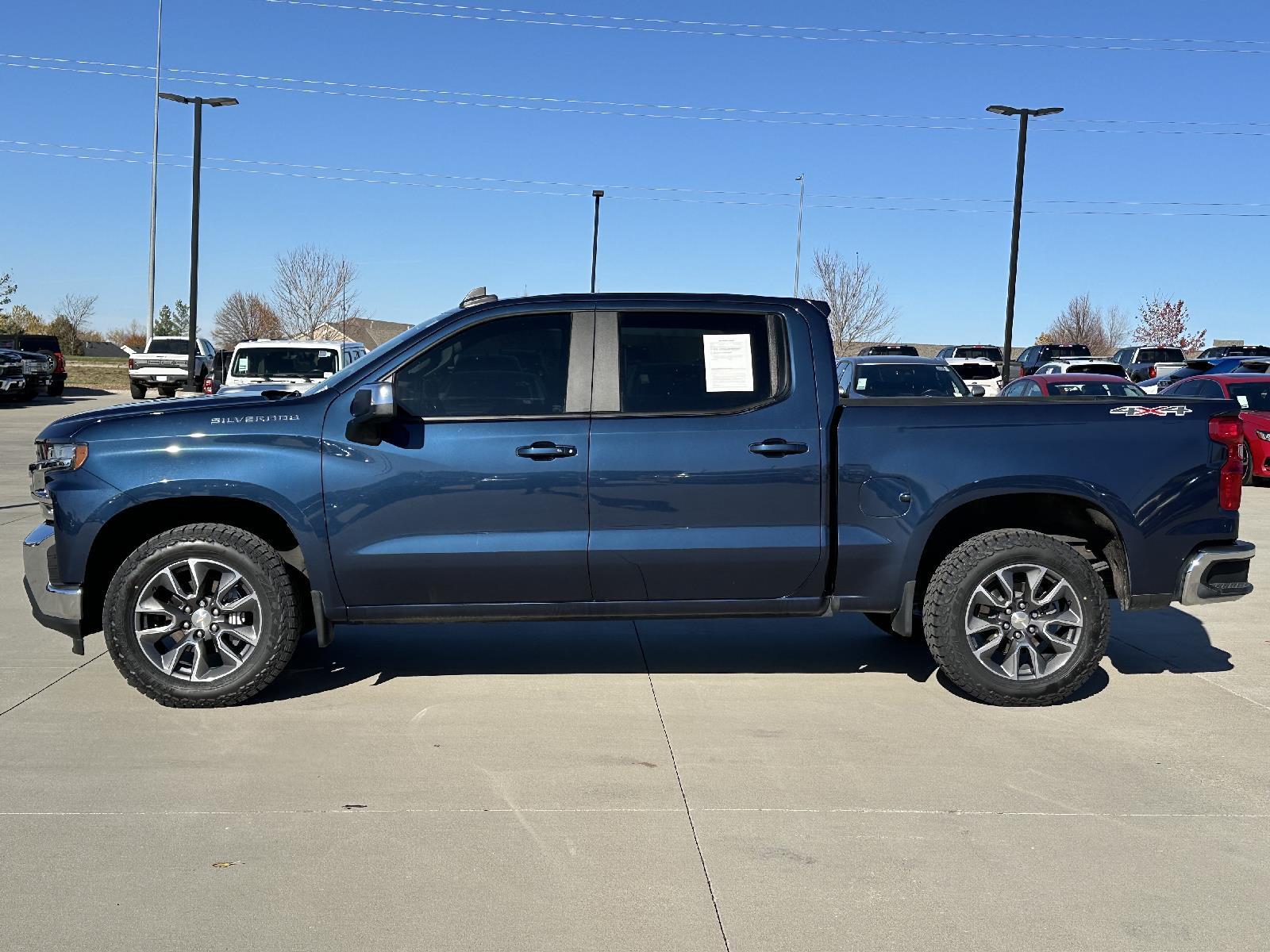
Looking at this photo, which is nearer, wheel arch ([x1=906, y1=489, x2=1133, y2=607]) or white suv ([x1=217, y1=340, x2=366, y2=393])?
wheel arch ([x1=906, y1=489, x2=1133, y2=607])

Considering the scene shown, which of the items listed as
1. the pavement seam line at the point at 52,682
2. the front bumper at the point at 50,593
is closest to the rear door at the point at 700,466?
the front bumper at the point at 50,593

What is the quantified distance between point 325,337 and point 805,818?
70599mm

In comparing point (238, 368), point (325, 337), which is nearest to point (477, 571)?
point (238, 368)

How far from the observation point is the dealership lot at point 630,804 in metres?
3.70

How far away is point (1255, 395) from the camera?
18.0 metres

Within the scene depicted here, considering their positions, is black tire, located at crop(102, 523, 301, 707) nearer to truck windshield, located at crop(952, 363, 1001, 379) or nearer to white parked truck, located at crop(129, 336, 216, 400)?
white parked truck, located at crop(129, 336, 216, 400)

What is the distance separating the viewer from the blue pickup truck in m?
5.72

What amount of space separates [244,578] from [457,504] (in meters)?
1.01

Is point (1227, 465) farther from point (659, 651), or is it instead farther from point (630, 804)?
point (630, 804)

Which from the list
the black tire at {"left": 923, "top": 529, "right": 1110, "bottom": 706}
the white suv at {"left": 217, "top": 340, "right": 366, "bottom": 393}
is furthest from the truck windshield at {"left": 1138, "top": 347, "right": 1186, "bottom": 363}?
the black tire at {"left": 923, "top": 529, "right": 1110, "bottom": 706}

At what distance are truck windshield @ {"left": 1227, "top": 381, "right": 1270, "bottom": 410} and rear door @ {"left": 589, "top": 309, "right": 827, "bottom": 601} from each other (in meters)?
14.2

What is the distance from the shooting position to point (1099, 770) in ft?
16.7

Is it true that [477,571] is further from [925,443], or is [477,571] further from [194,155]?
[194,155]

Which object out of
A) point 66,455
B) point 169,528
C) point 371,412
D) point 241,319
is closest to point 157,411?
point 66,455
